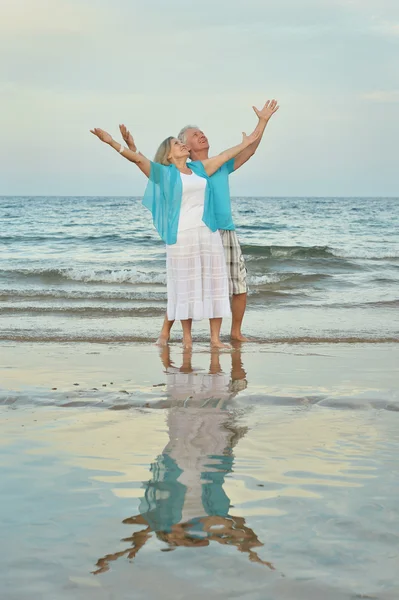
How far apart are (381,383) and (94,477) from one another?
111 inches

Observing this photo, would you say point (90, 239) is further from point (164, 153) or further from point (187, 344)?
point (164, 153)

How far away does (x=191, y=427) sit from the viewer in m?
4.36

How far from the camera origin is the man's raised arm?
7316 millimetres

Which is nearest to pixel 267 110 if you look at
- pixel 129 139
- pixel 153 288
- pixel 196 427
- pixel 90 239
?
pixel 129 139

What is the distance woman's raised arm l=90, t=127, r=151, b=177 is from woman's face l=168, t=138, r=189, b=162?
0.79 ft

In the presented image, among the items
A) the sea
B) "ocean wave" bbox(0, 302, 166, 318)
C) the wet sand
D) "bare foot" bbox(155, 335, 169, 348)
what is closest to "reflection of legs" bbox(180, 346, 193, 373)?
"bare foot" bbox(155, 335, 169, 348)

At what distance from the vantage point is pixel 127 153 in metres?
6.80

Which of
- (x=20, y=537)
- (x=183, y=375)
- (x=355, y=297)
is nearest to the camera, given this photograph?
(x=20, y=537)

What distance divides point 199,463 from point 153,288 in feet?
35.4

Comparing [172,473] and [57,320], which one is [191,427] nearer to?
[172,473]

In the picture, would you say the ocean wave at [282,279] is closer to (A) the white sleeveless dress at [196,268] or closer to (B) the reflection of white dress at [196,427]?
(A) the white sleeveless dress at [196,268]

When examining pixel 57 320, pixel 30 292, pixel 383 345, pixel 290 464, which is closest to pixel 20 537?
pixel 290 464

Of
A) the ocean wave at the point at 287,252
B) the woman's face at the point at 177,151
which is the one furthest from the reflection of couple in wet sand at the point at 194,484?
the ocean wave at the point at 287,252

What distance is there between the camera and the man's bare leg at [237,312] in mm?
8094
